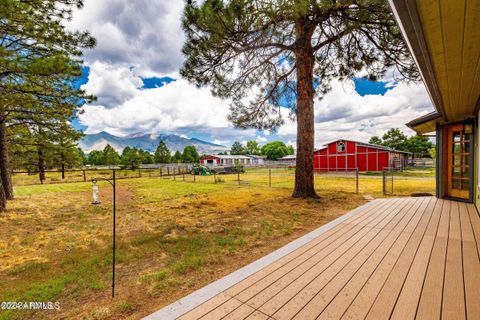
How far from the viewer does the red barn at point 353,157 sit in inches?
886

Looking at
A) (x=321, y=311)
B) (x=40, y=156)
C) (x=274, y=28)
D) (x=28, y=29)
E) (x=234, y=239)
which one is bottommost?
(x=234, y=239)

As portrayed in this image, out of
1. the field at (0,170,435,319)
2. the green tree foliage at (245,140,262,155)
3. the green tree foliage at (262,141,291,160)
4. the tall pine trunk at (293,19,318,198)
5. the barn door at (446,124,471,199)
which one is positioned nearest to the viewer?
the field at (0,170,435,319)

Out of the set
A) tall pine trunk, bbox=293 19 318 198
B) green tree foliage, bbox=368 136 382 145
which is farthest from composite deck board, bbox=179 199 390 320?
green tree foliage, bbox=368 136 382 145

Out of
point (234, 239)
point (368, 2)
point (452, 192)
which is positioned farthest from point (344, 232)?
point (368, 2)

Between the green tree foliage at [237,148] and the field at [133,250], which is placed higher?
the green tree foliage at [237,148]

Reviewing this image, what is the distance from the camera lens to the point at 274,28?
571 centimetres

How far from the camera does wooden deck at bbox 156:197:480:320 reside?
1.56 m

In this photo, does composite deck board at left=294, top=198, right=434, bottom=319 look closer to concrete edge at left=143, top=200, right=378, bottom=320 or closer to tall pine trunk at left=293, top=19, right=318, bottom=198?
concrete edge at left=143, top=200, right=378, bottom=320

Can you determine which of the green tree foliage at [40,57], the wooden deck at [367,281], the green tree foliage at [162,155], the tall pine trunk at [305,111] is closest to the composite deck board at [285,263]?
the wooden deck at [367,281]

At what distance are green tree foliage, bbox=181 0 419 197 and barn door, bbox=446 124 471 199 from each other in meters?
2.06

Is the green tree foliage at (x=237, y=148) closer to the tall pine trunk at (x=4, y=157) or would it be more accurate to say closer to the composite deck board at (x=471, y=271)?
the tall pine trunk at (x=4, y=157)

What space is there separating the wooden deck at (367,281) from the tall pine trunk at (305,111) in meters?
3.82

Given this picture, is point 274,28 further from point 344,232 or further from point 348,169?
point 348,169

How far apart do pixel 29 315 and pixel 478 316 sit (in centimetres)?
376
